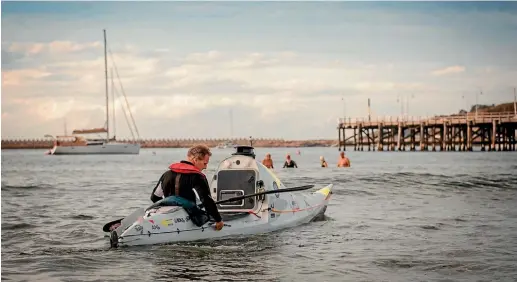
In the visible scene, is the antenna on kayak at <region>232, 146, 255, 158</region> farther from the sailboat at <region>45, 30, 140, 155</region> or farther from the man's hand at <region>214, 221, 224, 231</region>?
the sailboat at <region>45, 30, 140, 155</region>

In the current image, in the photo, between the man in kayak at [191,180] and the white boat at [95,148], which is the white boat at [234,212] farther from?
the white boat at [95,148]

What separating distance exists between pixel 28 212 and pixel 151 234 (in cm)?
973

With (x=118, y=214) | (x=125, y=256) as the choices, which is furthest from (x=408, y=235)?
(x=118, y=214)

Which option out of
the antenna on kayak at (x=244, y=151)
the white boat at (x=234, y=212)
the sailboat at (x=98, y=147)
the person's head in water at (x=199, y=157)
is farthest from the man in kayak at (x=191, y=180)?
the sailboat at (x=98, y=147)

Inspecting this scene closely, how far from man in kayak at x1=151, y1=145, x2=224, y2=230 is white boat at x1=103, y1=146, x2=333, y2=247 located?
0.23 metres

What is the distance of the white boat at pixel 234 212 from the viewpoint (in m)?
12.5

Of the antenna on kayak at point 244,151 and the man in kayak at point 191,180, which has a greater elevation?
the antenna on kayak at point 244,151

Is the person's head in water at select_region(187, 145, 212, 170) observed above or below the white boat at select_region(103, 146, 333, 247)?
above

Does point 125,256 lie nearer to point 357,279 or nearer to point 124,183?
point 357,279

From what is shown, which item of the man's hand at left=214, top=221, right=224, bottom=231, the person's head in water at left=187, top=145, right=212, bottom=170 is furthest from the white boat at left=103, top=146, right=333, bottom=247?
the person's head in water at left=187, top=145, right=212, bottom=170

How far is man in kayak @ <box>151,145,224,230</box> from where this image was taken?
12414 mm

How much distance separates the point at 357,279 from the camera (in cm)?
1069

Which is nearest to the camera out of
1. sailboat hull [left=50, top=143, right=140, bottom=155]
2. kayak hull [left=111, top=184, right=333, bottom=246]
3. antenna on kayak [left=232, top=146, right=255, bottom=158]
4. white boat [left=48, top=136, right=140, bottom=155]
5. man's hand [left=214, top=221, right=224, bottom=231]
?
kayak hull [left=111, top=184, right=333, bottom=246]

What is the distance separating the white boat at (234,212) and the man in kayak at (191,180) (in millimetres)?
232
